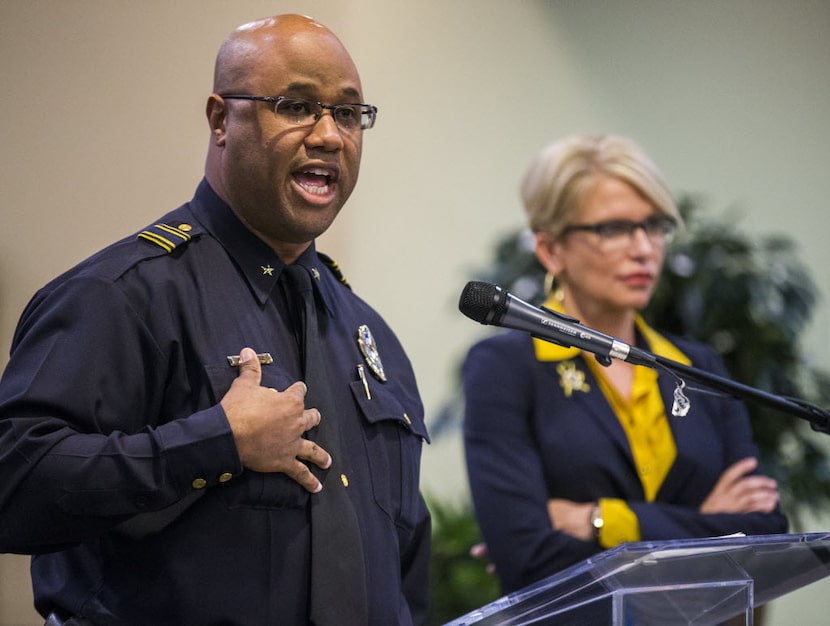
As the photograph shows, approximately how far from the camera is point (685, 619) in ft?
4.65

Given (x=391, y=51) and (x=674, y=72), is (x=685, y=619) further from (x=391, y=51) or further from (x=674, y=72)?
(x=674, y=72)

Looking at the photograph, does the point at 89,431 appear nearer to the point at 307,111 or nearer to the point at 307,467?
the point at 307,467

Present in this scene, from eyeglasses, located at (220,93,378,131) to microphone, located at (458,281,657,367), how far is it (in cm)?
39

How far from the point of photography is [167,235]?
1.67 metres

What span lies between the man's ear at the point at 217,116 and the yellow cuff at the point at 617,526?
1.06 m

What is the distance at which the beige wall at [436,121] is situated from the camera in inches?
111

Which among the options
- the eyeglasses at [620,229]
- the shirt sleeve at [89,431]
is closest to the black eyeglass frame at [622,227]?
the eyeglasses at [620,229]

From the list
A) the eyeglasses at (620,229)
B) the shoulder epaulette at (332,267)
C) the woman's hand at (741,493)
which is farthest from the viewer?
the eyeglasses at (620,229)

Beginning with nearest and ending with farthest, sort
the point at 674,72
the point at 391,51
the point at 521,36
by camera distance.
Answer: the point at 391,51
the point at 521,36
the point at 674,72

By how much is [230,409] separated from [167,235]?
32 cm

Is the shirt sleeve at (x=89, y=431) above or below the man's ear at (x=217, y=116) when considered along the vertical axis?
below

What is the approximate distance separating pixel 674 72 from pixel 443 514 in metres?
2.10

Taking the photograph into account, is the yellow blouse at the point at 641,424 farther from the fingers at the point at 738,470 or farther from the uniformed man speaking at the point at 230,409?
the uniformed man speaking at the point at 230,409

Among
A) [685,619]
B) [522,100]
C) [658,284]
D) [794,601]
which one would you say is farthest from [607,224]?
[794,601]
